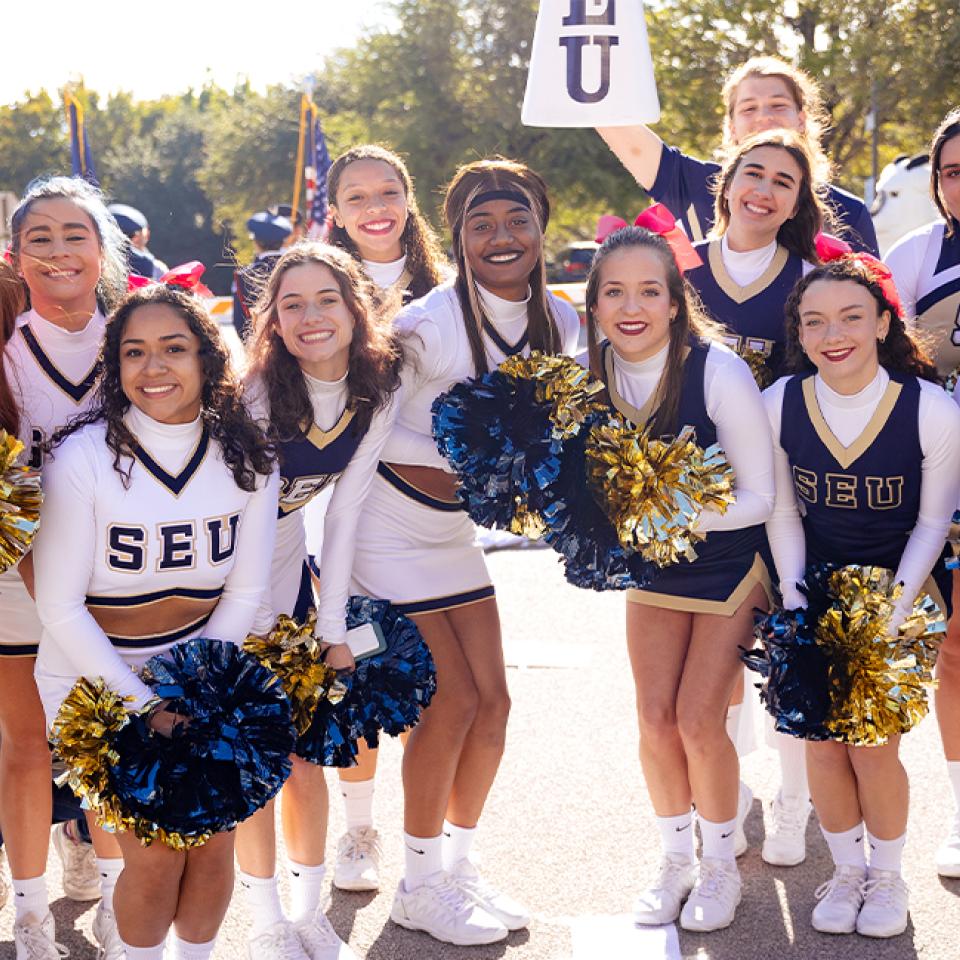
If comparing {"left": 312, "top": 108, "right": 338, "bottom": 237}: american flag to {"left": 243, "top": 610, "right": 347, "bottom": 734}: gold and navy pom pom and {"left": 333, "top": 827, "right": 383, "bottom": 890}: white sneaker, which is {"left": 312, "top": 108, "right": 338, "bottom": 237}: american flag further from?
{"left": 243, "top": 610, "right": 347, "bottom": 734}: gold and navy pom pom

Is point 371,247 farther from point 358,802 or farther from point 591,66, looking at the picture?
point 358,802

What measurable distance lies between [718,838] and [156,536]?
5.07 ft

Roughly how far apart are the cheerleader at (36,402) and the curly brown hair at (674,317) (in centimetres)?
118

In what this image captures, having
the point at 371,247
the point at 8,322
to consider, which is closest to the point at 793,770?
the point at 371,247

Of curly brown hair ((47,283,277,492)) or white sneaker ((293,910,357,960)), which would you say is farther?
white sneaker ((293,910,357,960))

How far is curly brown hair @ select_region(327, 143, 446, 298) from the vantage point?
361cm

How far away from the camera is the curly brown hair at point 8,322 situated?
2.72 m

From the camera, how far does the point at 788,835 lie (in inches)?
136

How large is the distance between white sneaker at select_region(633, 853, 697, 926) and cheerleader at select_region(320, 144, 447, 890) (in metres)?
0.71

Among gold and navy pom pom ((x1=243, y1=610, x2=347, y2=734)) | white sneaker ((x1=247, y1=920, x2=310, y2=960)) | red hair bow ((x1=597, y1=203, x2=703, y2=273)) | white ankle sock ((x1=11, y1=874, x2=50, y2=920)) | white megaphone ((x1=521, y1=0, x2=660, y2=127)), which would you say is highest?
white megaphone ((x1=521, y1=0, x2=660, y2=127))

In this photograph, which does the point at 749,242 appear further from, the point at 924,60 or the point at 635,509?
the point at 924,60

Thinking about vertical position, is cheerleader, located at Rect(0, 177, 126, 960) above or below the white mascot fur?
below

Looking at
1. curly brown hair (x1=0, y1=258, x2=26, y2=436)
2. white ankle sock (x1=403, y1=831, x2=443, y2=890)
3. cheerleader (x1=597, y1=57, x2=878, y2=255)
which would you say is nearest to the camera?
curly brown hair (x1=0, y1=258, x2=26, y2=436)

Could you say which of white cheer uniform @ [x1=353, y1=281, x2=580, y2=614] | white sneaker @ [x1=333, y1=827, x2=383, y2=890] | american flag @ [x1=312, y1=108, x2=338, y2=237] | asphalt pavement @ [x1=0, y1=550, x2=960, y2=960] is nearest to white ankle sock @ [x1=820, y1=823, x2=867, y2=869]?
asphalt pavement @ [x1=0, y1=550, x2=960, y2=960]
